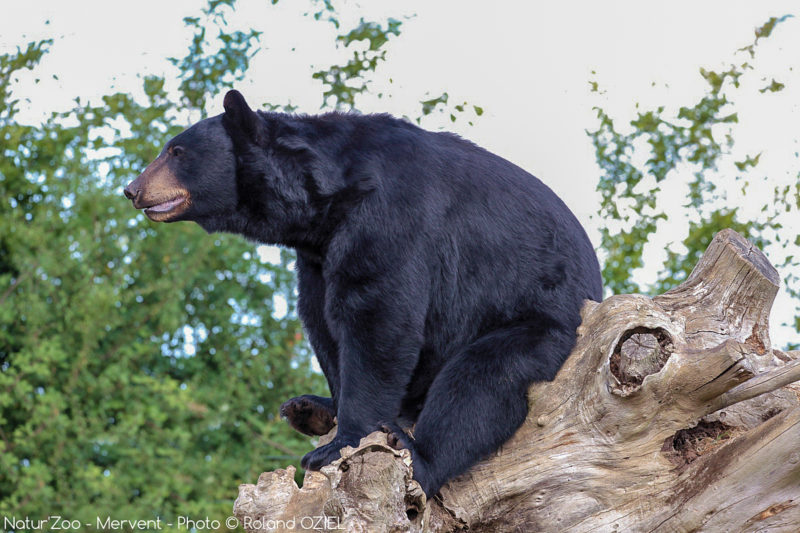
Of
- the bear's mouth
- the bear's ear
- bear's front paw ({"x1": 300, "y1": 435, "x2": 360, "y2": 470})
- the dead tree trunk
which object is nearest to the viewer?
the dead tree trunk

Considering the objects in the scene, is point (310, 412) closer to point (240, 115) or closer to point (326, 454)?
point (326, 454)

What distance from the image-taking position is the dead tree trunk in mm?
3318

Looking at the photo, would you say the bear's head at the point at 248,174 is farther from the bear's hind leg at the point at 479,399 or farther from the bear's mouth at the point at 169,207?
the bear's hind leg at the point at 479,399

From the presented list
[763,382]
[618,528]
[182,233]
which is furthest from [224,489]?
[763,382]

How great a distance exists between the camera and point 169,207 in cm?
418

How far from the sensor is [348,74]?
283 inches

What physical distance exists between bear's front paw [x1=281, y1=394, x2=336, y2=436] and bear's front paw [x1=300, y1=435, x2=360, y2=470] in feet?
2.71

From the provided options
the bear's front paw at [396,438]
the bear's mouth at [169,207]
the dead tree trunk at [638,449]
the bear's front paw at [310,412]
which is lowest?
the dead tree trunk at [638,449]

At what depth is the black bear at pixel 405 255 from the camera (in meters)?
3.71

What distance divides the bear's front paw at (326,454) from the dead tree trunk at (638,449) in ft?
0.18

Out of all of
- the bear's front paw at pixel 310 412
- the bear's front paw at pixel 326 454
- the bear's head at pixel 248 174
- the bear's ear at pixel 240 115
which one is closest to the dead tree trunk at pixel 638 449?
the bear's front paw at pixel 326 454

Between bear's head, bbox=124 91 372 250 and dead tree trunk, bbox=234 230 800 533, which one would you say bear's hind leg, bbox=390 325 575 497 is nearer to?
dead tree trunk, bbox=234 230 800 533

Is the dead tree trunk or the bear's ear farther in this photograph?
the bear's ear

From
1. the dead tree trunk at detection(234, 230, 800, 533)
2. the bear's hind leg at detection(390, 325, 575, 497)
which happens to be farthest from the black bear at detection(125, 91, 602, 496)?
the dead tree trunk at detection(234, 230, 800, 533)
